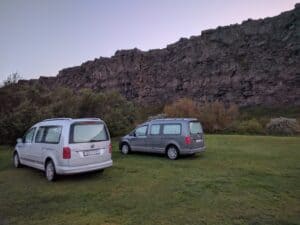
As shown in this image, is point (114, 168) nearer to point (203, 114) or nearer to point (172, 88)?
point (203, 114)

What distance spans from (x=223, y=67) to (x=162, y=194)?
67.2 metres

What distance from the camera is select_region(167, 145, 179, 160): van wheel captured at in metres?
11.7

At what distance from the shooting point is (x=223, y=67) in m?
70.4

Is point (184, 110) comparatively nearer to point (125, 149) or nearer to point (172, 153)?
point (125, 149)

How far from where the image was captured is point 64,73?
10575cm

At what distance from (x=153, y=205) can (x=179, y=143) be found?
551 cm

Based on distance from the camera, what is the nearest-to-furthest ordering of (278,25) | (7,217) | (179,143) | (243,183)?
(7,217), (243,183), (179,143), (278,25)

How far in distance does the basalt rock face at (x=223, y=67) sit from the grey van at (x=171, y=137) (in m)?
52.6

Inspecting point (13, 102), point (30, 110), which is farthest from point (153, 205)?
point (13, 102)

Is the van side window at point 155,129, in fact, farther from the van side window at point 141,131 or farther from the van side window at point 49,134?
the van side window at point 49,134

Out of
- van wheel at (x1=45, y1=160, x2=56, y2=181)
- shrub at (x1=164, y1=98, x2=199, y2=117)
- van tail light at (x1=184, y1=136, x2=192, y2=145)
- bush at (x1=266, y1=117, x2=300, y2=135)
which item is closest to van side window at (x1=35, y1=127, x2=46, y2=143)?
van wheel at (x1=45, y1=160, x2=56, y2=181)

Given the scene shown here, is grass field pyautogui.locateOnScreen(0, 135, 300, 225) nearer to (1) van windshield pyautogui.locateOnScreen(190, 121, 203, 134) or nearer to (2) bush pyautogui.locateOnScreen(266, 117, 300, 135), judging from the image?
(1) van windshield pyautogui.locateOnScreen(190, 121, 203, 134)

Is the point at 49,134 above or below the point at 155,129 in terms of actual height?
below

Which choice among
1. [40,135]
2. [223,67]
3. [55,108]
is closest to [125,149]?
[40,135]
